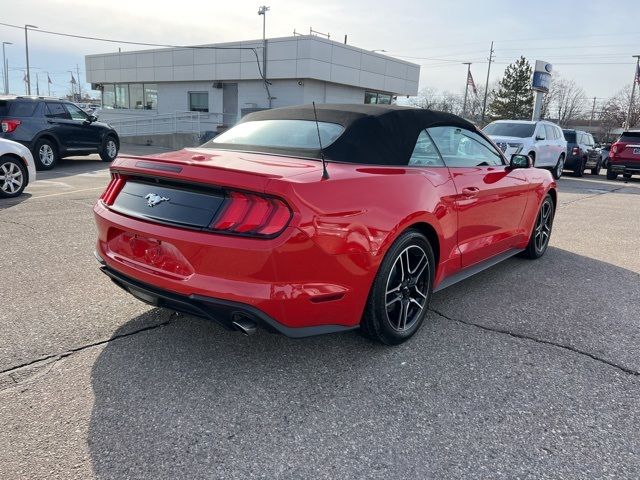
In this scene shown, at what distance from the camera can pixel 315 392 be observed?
108 inches

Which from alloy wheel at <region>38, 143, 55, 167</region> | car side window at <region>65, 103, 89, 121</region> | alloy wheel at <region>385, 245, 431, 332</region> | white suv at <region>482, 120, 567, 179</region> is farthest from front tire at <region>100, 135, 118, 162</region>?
alloy wheel at <region>385, 245, 431, 332</region>

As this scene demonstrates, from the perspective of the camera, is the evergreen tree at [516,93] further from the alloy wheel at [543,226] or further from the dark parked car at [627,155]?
the alloy wheel at [543,226]

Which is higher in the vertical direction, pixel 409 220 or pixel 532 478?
pixel 409 220

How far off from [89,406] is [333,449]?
123 cm

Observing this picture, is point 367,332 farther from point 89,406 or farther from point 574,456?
point 89,406

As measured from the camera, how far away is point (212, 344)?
3232 millimetres

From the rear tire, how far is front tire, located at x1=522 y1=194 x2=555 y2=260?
11.4m

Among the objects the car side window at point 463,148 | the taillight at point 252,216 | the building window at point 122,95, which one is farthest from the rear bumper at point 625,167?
the building window at point 122,95

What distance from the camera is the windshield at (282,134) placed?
3477 millimetres

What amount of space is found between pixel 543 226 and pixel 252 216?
4185 mm

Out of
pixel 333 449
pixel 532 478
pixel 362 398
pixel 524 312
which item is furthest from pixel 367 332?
pixel 524 312

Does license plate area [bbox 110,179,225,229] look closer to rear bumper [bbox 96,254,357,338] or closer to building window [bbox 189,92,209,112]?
rear bumper [bbox 96,254,357,338]

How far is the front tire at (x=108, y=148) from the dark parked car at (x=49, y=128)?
11cm

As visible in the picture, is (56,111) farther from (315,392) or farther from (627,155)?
(627,155)
